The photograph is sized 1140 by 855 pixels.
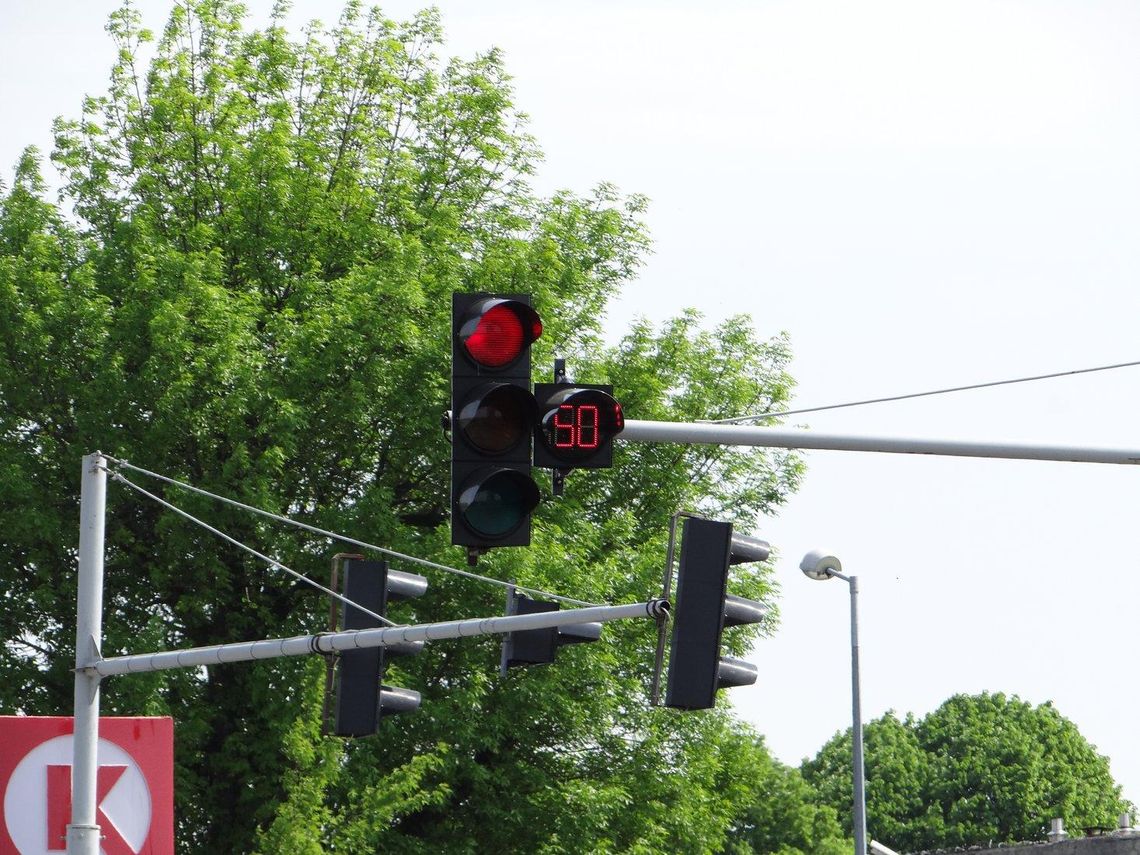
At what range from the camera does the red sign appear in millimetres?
12352

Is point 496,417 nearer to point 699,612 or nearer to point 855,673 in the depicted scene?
point 699,612

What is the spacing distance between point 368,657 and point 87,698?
3.66 metres

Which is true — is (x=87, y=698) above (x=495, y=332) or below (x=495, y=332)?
below

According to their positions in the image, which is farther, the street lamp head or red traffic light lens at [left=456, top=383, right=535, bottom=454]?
the street lamp head

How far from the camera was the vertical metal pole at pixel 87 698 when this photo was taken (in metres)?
12.0

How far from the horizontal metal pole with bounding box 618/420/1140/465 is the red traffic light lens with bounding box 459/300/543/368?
90 cm

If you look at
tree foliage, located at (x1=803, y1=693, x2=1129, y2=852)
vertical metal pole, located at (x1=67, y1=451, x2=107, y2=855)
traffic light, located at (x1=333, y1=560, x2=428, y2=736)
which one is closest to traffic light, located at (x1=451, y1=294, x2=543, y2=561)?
traffic light, located at (x1=333, y1=560, x2=428, y2=736)

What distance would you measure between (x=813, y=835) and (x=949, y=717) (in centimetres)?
1410

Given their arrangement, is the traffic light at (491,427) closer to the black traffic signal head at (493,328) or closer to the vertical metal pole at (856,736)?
the black traffic signal head at (493,328)

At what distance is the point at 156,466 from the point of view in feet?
75.6

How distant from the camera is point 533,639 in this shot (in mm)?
9242

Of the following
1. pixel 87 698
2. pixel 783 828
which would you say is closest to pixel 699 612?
pixel 87 698

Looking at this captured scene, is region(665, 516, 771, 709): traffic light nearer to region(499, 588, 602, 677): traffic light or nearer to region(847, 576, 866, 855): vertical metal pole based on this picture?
region(499, 588, 602, 677): traffic light

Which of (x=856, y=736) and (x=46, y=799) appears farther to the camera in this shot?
(x=856, y=736)
